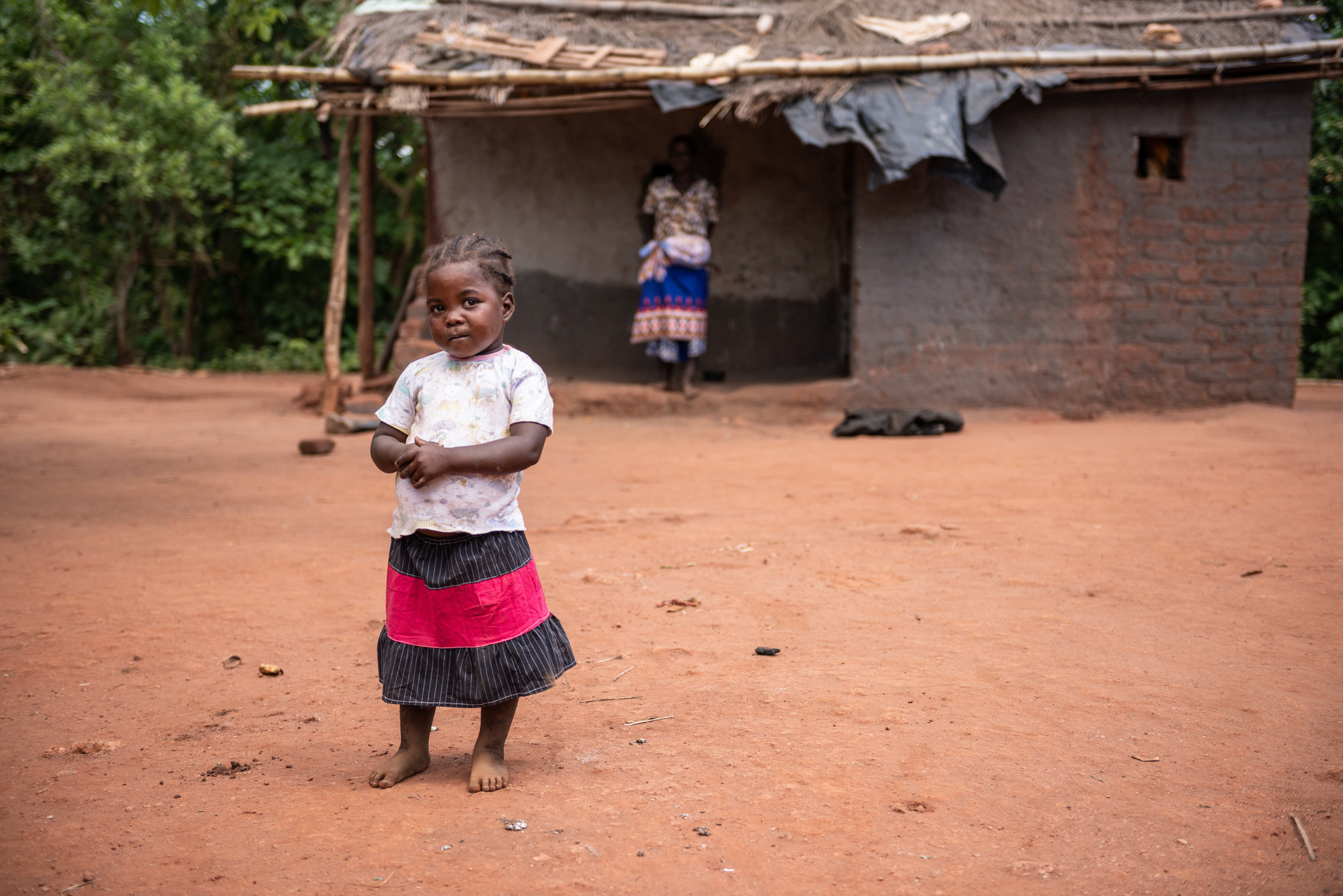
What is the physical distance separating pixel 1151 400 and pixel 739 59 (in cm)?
396

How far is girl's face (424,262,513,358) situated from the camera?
222 centimetres

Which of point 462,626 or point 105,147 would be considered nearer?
point 462,626

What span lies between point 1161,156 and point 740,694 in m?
6.80

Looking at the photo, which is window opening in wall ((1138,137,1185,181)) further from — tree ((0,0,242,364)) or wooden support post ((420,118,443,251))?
tree ((0,0,242,364))

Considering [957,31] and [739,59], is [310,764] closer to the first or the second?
[739,59]

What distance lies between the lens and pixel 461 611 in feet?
7.25

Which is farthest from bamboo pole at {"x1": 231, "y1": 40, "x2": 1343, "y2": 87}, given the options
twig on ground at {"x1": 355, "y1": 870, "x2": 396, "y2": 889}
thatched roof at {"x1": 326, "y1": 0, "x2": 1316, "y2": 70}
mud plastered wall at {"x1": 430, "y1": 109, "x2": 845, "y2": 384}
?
twig on ground at {"x1": 355, "y1": 870, "x2": 396, "y2": 889}

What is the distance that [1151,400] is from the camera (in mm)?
7875

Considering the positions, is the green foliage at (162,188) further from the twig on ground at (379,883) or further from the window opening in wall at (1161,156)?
the twig on ground at (379,883)

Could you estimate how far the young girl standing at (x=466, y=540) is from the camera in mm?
2197

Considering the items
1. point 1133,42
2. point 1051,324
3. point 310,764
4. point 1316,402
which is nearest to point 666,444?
point 1051,324

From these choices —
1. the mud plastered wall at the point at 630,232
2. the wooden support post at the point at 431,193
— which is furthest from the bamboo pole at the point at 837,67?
the mud plastered wall at the point at 630,232

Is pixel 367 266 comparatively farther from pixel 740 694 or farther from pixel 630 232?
pixel 740 694

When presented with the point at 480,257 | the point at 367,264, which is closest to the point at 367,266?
the point at 367,264
